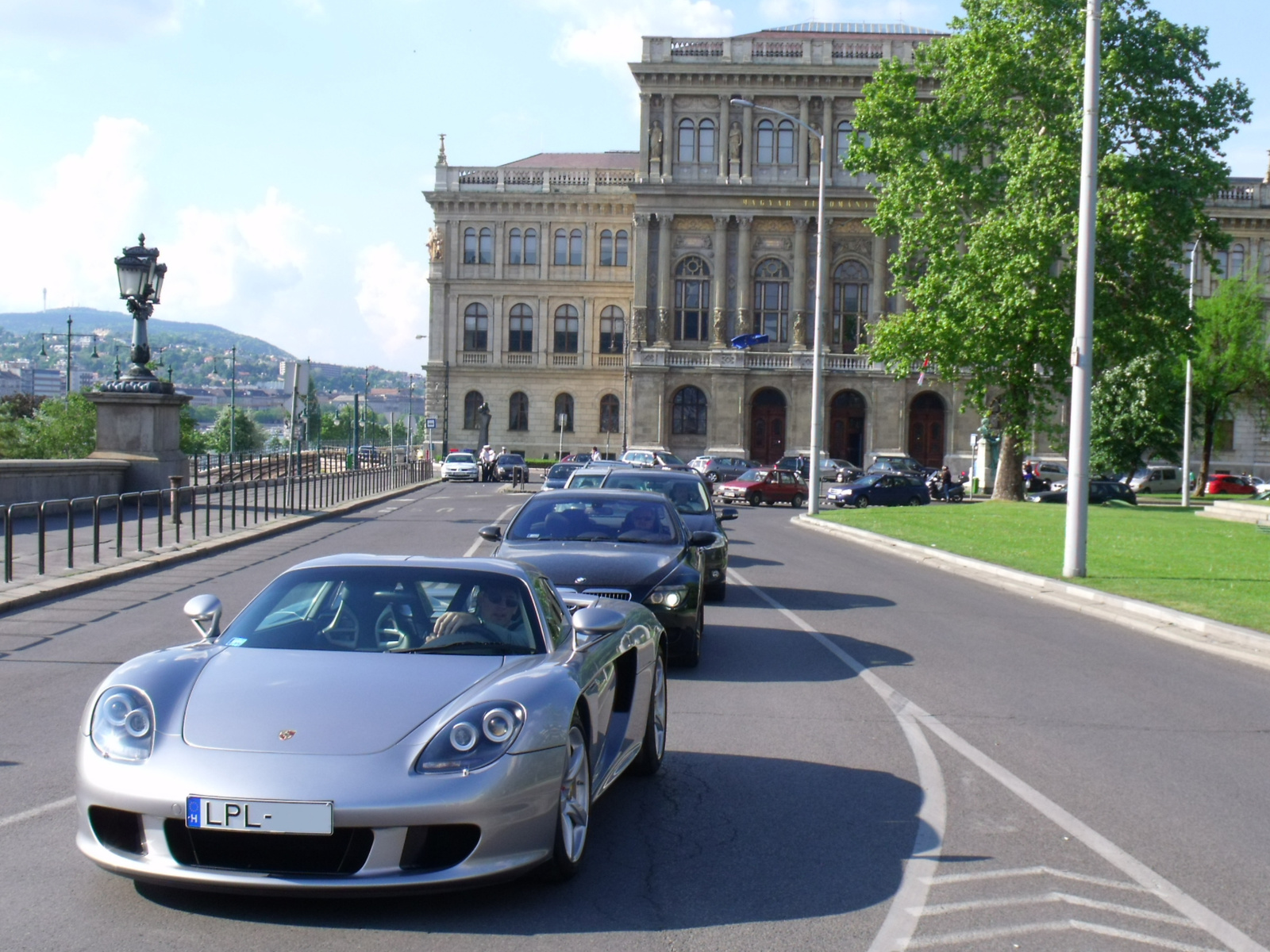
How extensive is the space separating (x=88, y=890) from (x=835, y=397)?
2980 inches

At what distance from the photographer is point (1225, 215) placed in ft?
275

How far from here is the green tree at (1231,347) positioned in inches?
2440

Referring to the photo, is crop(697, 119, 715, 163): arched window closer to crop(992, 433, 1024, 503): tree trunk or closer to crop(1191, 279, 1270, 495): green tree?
crop(1191, 279, 1270, 495): green tree

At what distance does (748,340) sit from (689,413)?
27.5ft

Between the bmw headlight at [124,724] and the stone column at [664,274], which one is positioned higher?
the stone column at [664,274]

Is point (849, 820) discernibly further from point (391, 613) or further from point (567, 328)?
point (567, 328)

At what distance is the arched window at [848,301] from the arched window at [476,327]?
2448cm

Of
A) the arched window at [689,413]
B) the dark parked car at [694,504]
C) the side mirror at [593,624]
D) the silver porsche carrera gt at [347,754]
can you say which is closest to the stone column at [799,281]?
the arched window at [689,413]

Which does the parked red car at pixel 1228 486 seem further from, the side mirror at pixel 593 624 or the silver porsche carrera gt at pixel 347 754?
the silver porsche carrera gt at pixel 347 754

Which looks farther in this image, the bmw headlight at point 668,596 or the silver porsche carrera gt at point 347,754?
the bmw headlight at point 668,596

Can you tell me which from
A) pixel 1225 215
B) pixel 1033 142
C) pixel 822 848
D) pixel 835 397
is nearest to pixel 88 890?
pixel 822 848

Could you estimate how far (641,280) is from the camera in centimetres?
7888

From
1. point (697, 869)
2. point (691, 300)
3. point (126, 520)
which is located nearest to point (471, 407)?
point (691, 300)

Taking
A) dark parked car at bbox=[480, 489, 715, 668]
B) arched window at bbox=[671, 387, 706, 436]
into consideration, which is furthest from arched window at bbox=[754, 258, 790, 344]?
dark parked car at bbox=[480, 489, 715, 668]
